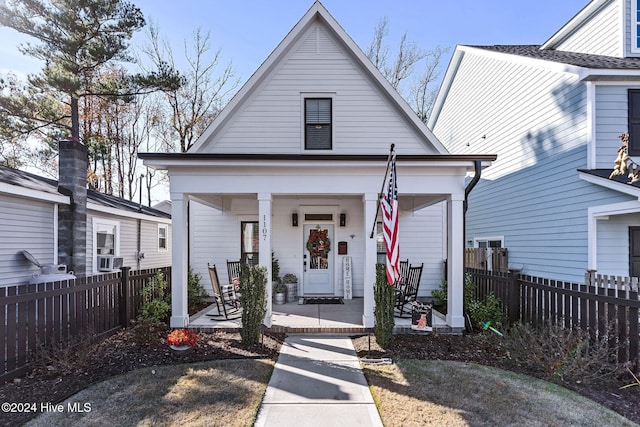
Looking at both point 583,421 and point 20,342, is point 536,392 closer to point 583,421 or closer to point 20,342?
point 583,421

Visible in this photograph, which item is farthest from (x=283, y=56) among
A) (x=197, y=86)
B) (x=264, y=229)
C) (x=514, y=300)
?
(x=197, y=86)

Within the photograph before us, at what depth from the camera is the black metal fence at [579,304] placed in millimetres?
4293

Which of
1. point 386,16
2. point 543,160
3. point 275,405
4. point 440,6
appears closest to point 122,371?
point 275,405

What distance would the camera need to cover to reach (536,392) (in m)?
3.99

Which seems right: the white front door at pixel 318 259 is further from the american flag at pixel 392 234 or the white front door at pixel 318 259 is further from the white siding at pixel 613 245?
the white siding at pixel 613 245

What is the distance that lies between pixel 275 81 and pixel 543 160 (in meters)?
6.91

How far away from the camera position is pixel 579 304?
4.90 metres

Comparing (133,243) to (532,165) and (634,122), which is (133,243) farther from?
(634,122)

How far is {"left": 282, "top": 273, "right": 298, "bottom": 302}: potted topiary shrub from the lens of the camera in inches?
366

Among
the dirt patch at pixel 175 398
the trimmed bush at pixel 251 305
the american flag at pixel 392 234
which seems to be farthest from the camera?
the trimmed bush at pixel 251 305

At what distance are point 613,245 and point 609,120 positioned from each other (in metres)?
2.60

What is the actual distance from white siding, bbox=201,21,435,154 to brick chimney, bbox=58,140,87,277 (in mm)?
3101

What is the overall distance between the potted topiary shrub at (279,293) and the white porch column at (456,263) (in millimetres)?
4223

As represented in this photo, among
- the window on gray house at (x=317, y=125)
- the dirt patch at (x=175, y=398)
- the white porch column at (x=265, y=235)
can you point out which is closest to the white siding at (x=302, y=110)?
the window on gray house at (x=317, y=125)
